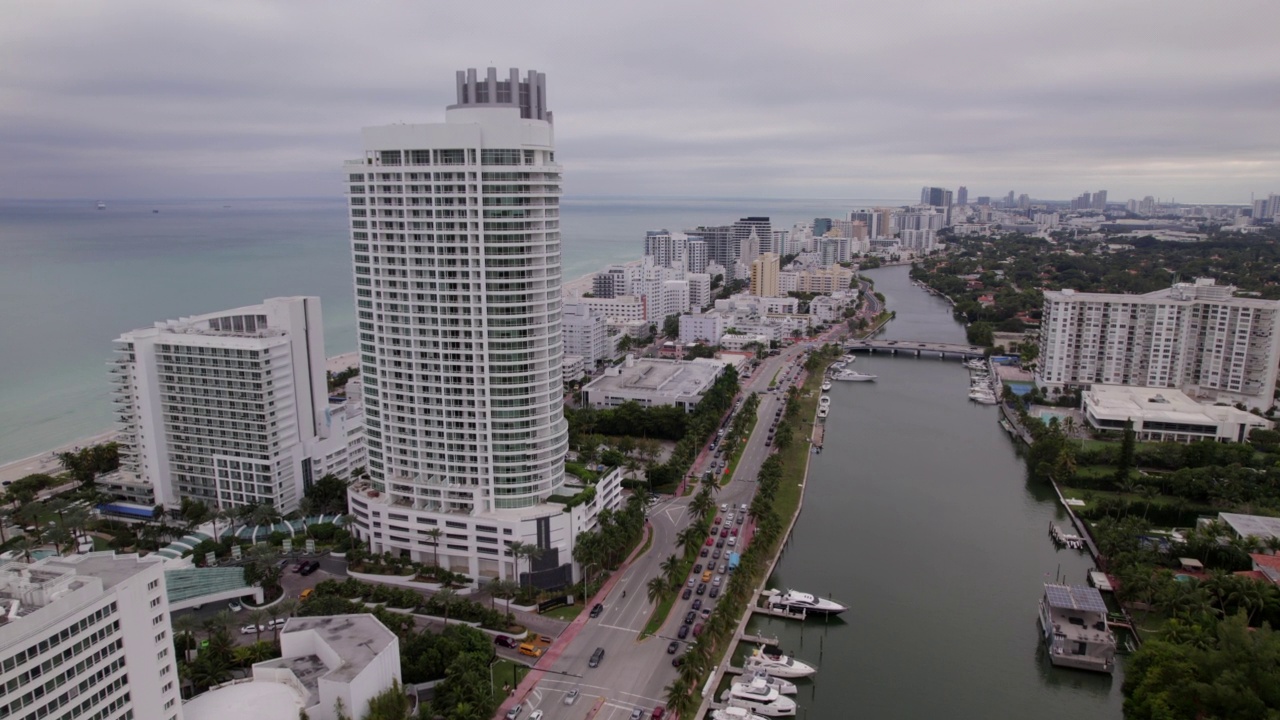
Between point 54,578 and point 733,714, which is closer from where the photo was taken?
point 54,578

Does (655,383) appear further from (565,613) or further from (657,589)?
(565,613)

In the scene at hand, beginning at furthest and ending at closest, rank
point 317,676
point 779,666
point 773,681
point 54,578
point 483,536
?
1. point 483,536
2. point 779,666
3. point 773,681
4. point 317,676
5. point 54,578

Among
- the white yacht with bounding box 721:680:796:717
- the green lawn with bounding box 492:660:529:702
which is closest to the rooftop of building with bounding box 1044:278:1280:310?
the white yacht with bounding box 721:680:796:717

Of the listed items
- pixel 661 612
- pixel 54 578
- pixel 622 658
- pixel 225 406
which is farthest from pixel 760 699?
pixel 225 406

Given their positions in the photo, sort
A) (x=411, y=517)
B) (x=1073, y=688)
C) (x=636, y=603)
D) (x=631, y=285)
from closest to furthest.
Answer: (x=1073, y=688), (x=636, y=603), (x=411, y=517), (x=631, y=285)

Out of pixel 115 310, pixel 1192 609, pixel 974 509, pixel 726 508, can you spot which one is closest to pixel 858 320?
pixel 974 509

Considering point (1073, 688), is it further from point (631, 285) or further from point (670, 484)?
point (631, 285)

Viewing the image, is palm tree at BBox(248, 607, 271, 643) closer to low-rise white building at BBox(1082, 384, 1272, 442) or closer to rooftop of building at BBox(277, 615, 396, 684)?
rooftop of building at BBox(277, 615, 396, 684)
